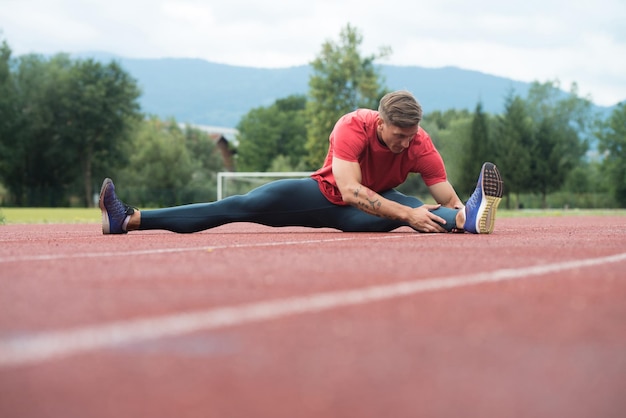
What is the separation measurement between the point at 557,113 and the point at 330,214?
65.7 metres

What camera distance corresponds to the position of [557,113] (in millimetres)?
68438

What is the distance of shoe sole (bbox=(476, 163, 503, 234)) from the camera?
17.6 feet

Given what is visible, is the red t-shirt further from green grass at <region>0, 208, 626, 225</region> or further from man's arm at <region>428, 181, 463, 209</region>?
green grass at <region>0, 208, 626, 225</region>

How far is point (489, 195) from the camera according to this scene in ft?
17.8

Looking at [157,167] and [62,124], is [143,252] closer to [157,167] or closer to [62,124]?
[62,124]

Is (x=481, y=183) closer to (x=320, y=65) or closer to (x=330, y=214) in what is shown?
(x=330, y=214)

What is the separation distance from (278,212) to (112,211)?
1.17 meters

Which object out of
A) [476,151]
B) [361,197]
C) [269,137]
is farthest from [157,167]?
[361,197]

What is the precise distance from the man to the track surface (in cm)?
221

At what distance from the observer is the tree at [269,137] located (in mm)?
81500

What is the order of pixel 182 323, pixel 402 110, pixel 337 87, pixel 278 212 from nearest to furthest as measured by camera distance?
pixel 182 323 < pixel 402 110 < pixel 278 212 < pixel 337 87

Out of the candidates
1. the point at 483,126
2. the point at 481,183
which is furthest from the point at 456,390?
the point at 483,126

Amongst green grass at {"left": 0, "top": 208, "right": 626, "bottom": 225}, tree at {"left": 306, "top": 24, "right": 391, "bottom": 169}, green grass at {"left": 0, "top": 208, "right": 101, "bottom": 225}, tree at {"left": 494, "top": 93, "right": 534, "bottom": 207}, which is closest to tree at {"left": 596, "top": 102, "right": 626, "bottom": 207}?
tree at {"left": 494, "top": 93, "right": 534, "bottom": 207}

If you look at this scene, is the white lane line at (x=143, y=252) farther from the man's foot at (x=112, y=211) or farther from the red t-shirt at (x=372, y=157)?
the man's foot at (x=112, y=211)
